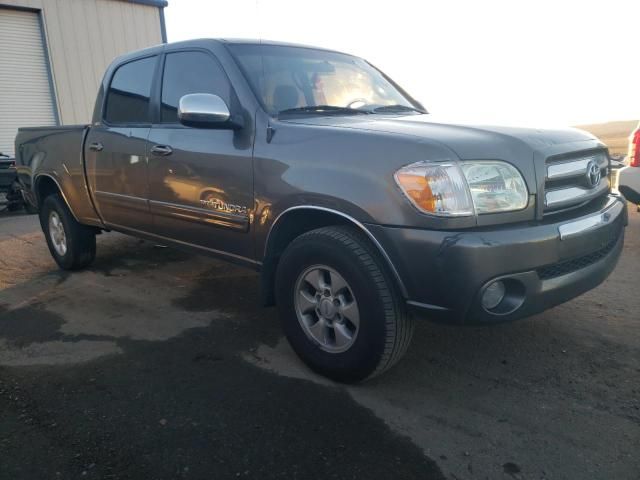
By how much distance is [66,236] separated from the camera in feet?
16.1

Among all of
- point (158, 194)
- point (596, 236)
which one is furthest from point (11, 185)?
point (596, 236)

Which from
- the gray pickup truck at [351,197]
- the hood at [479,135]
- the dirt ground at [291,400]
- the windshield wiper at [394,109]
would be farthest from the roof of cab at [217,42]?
the dirt ground at [291,400]

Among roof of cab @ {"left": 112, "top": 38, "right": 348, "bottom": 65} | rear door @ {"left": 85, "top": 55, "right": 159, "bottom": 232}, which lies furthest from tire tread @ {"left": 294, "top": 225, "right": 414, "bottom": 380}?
rear door @ {"left": 85, "top": 55, "right": 159, "bottom": 232}

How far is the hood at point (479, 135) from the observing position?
7.57 feet

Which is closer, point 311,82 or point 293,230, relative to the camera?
point 293,230

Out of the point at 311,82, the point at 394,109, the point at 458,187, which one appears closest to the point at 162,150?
the point at 311,82

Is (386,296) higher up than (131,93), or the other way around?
(131,93)

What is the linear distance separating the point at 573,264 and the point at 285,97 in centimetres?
186

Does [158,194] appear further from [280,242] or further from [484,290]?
[484,290]

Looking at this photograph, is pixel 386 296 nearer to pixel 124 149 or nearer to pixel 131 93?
pixel 124 149

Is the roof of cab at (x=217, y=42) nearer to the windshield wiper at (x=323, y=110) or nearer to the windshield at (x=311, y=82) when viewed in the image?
the windshield at (x=311, y=82)

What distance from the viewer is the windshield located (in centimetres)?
315

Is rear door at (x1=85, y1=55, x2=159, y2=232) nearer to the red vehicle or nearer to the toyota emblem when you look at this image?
the toyota emblem

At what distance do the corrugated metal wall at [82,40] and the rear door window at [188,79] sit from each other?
11566 mm
